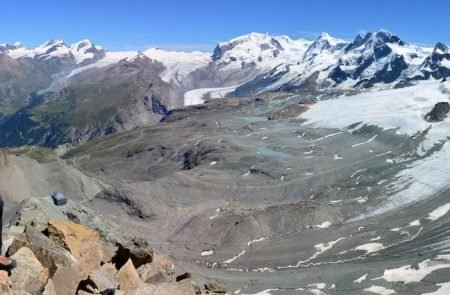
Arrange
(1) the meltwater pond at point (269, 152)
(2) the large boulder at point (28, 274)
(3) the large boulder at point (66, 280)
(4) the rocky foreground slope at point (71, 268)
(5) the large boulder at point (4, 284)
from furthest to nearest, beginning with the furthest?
(1) the meltwater pond at point (269, 152), (3) the large boulder at point (66, 280), (4) the rocky foreground slope at point (71, 268), (2) the large boulder at point (28, 274), (5) the large boulder at point (4, 284)

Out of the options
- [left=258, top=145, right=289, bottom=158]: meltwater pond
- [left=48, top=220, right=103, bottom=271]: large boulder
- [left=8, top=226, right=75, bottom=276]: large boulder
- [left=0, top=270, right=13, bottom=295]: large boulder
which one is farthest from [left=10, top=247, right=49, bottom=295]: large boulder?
[left=258, top=145, right=289, bottom=158]: meltwater pond

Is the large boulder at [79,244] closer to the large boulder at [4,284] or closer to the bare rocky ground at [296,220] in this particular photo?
the large boulder at [4,284]

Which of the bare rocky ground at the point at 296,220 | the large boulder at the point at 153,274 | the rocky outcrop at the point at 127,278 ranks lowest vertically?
the bare rocky ground at the point at 296,220

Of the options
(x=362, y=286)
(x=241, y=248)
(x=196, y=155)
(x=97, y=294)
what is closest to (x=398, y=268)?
(x=362, y=286)

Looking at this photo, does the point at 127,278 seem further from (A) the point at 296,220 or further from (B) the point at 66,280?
(A) the point at 296,220

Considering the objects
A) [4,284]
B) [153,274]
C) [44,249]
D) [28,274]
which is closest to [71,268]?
[44,249]

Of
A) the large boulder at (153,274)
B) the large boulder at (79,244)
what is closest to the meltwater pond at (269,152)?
the large boulder at (153,274)

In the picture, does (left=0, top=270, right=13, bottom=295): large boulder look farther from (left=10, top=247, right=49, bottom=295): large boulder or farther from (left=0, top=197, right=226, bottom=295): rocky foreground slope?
(left=10, top=247, right=49, bottom=295): large boulder
